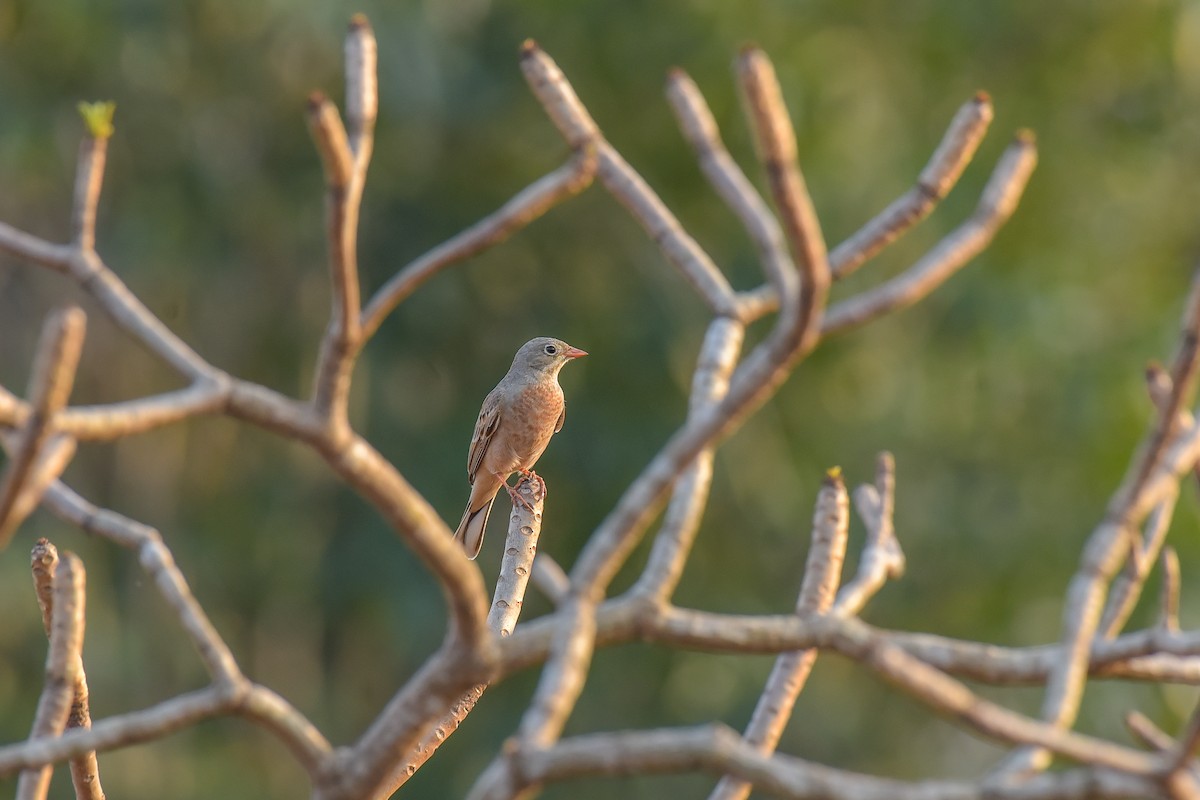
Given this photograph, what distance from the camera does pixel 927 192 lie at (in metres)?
2.39

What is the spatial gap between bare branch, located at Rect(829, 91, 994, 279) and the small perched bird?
404 cm

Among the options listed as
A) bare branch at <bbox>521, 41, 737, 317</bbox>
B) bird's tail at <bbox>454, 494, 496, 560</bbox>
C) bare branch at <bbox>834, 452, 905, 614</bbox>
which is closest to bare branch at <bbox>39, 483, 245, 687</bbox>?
bare branch at <bbox>521, 41, 737, 317</bbox>

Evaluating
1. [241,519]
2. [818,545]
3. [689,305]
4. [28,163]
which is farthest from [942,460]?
[818,545]

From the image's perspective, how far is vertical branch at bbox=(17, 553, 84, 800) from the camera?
2551 mm

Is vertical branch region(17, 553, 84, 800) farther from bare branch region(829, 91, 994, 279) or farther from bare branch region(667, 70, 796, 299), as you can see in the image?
bare branch region(829, 91, 994, 279)

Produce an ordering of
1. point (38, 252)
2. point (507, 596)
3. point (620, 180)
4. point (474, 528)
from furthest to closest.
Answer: point (474, 528) < point (507, 596) < point (620, 180) < point (38, 252)

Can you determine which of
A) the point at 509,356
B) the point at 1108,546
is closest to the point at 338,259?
the point at 1108,546

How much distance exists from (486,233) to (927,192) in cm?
62

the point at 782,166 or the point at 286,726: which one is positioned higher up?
the point at 782,166

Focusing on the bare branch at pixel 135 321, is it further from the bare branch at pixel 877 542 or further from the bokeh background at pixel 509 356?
the bokeh background at pixel 509 356

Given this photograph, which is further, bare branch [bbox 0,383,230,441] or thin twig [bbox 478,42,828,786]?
thin twig [bbox 478,42,828,786]

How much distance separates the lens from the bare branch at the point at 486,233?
88.2 inches

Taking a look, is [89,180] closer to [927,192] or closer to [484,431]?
[927,192]

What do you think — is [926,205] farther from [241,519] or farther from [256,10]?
[241,519]
